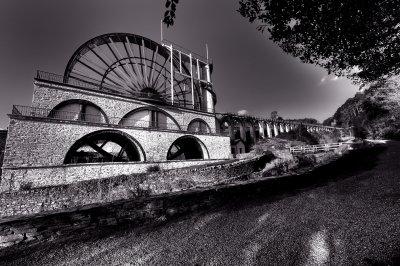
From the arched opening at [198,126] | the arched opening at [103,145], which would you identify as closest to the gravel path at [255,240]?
the arched opening at [103,145]

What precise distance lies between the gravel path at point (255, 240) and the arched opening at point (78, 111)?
15.4 meters

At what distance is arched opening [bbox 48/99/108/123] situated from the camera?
14678mm

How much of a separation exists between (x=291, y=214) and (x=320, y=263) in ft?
5.35

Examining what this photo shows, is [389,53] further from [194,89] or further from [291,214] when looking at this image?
[194,89]

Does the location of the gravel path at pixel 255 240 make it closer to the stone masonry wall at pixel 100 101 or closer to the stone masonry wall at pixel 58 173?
the stone masonry wall at pixel 58 173

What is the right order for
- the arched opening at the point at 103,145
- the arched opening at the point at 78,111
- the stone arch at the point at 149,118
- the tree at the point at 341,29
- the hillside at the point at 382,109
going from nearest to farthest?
the tree at the point at 341,29 < the hillside at the point at 382,109 < the arched opening at the point at 103,145 < the arched opening at the point at 78,111 < the stone arch at the point at 149,118

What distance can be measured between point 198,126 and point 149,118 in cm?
676

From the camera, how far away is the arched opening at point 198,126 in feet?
72.9

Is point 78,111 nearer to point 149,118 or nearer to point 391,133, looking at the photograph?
point 149,118

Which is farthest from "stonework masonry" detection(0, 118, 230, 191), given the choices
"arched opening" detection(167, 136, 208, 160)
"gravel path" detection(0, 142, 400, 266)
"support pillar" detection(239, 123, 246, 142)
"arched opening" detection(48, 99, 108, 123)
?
"support pillar" detection(239, 123, 246, 142)

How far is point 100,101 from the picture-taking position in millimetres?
16641

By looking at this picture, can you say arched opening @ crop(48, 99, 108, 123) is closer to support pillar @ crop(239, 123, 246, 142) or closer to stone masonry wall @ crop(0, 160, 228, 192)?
stone masonry wall @ crop(0, 160, 228, 192)

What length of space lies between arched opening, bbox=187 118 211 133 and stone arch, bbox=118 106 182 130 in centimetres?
214

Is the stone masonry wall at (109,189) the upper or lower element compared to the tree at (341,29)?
lower
